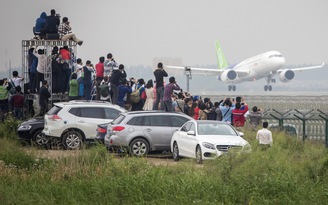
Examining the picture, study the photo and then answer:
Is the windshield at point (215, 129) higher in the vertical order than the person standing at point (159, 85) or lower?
lower

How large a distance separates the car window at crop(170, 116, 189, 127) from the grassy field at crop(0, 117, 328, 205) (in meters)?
5.69

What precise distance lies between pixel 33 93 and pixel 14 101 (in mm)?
867

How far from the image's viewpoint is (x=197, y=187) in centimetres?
2134

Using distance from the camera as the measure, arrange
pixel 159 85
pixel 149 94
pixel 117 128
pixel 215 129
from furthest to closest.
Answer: pixel 149 94 < pixel 159 85 < pixel 117 128 < pixel 215 129

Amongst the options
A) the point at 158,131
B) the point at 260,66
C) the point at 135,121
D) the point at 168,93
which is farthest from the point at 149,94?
the point at 260,66

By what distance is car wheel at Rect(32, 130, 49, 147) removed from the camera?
33.0m

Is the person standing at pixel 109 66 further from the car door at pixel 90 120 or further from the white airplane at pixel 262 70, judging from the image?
the white airplane at pixel 262 70

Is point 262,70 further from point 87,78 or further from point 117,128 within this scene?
point 117,128

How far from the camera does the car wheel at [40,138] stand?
3300cm

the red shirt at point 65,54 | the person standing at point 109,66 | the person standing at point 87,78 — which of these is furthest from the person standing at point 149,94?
the red shirt at point 65,54

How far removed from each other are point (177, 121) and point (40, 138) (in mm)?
5121

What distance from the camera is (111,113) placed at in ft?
110

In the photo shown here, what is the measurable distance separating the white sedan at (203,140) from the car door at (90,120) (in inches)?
147

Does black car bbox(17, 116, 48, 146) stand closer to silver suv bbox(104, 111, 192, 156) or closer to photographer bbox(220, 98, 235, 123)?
silver suv bbox(104, 111, 192, 156)
